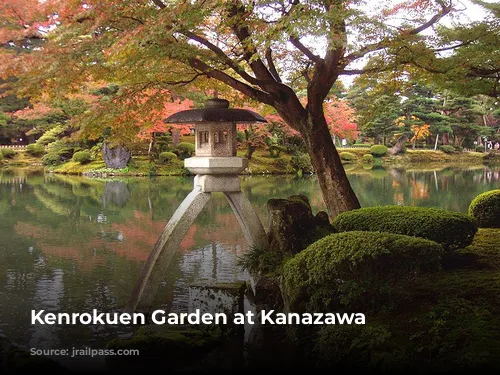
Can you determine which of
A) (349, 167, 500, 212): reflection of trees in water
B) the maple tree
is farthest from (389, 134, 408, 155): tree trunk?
the maple tree

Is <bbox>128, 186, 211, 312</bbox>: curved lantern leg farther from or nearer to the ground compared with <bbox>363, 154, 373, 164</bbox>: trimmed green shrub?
nearer to the ground

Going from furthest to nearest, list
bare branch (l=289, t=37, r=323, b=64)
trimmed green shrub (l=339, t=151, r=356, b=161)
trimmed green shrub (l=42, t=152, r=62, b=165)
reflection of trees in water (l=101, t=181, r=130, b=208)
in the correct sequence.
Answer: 1. trimmed green shrub (l=339, t=151, r=356, b=161)
2. trimmed green shrub (l=42, t=152, r=62, b=165)
3. reflection of trees in water (l=101, t=181, r=130, b=208)
4. bare branch (l=289, t=37, r=323, b=64)

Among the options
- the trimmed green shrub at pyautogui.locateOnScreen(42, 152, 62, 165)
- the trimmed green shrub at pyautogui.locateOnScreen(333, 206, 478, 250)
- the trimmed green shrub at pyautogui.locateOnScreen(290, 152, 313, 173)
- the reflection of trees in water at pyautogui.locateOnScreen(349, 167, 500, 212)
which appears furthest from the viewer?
the trimmed green shrub at pyautogui.locateOnScreen(42, 152, 62, 165)

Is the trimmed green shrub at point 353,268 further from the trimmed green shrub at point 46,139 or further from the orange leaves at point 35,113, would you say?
the trimmed green shrub at point 46,139

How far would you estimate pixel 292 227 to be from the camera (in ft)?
21.5

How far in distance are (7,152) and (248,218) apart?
95.2 feet

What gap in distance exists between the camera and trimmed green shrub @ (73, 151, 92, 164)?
89.3 ft

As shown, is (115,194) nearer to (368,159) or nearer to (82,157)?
(82,157)

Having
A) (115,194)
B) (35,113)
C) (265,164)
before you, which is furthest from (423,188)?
(35,113)

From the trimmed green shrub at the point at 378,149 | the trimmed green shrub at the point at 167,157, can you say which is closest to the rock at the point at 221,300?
the trimmed green shrub at the point at 167,157

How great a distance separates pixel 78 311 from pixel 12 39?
4.07 m

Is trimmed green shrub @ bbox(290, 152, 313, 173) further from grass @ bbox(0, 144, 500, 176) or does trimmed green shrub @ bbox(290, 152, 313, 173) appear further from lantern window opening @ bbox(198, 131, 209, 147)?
lantern window opening @ bbox(198, 131, 209, 147)

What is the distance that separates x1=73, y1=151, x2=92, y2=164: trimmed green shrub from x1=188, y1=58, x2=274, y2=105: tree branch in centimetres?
2000

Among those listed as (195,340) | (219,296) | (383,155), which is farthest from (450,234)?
(383,155)
